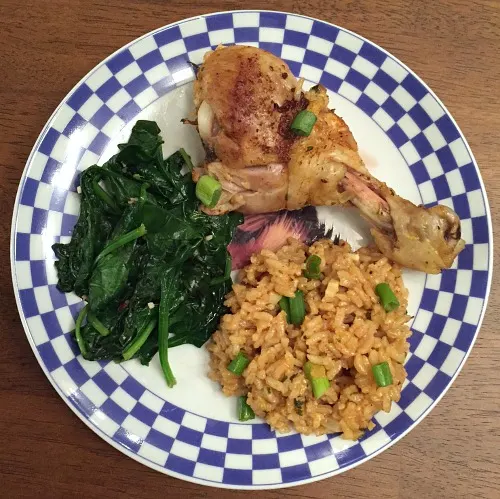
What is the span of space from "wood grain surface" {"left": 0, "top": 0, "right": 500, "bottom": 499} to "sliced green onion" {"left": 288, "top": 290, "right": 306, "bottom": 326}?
93cm

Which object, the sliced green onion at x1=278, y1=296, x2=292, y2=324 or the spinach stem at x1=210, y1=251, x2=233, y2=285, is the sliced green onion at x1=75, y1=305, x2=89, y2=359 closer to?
the spinach stem at x1=210, y1=251, x2=233, y2=285

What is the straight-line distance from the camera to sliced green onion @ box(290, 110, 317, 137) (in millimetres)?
2088

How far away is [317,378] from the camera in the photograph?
2.20 meters

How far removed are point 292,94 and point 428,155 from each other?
0.85 meters

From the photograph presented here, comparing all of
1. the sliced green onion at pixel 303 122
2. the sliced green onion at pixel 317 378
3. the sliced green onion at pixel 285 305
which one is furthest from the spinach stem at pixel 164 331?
the sliced green onion at pixel 303 122

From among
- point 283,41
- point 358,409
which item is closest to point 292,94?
point 283,41

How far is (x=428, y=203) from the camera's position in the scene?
97.1 inches

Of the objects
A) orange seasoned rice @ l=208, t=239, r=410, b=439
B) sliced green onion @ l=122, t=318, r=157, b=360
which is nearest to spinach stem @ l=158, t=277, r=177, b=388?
sliced green onion @ l=122, t=318, r=157, b=360

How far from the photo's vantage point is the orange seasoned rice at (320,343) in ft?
7.28

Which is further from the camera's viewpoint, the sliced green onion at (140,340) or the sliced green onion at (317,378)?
the sliced green onion at (140,340)

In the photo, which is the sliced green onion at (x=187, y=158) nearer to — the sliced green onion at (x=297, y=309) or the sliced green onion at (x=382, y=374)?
the sliced green onion at (x=297, y=309)

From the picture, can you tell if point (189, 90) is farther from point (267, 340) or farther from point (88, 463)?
point (88, 463)

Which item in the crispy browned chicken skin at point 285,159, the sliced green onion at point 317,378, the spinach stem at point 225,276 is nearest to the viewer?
the crispy browned chicken skin at point 285,159

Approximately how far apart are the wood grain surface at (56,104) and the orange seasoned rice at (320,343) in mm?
503
